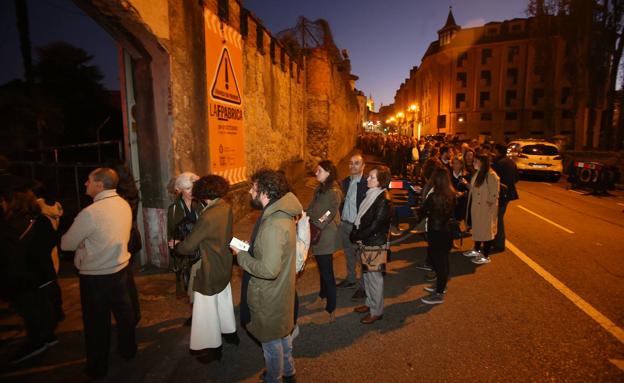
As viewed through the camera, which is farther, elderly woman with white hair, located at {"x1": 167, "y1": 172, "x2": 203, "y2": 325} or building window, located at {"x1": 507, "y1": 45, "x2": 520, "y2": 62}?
building window, located at {"x1": 507, "y1": 45, "x2": 520, "y2": 62}

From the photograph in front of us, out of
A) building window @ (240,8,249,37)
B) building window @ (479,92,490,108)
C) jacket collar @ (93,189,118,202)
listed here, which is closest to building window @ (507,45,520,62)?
building window @ (479,92,490,108)

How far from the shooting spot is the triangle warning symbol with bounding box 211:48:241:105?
6.79 m

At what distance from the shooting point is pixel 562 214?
9562 mm

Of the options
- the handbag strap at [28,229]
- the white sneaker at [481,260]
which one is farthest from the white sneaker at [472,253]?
the handbag strap at [28,229]

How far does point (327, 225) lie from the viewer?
13.9 ft

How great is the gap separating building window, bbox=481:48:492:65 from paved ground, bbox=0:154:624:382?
48.5 metres

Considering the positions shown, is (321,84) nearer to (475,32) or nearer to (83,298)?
(83,298)

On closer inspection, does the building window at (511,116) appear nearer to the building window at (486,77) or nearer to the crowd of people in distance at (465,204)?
the building window at (486,77)

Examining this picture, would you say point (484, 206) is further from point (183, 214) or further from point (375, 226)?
point (183, 214)

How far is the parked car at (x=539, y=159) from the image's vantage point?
16.1m

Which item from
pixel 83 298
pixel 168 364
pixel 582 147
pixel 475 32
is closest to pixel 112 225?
pixel 83 298

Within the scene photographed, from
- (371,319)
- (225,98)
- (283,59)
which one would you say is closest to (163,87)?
(225,98)

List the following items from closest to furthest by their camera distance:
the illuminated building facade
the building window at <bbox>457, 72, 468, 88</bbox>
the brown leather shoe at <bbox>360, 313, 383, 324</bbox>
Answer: the brown leather shoe at <bbox>360, 313, 383, 324</bbox> < the illuminated building facade < the building window at <bbox>457, 72, 468, 88</bbox>

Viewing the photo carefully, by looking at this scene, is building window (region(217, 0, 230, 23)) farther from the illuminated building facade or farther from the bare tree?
the illuminated building facade
